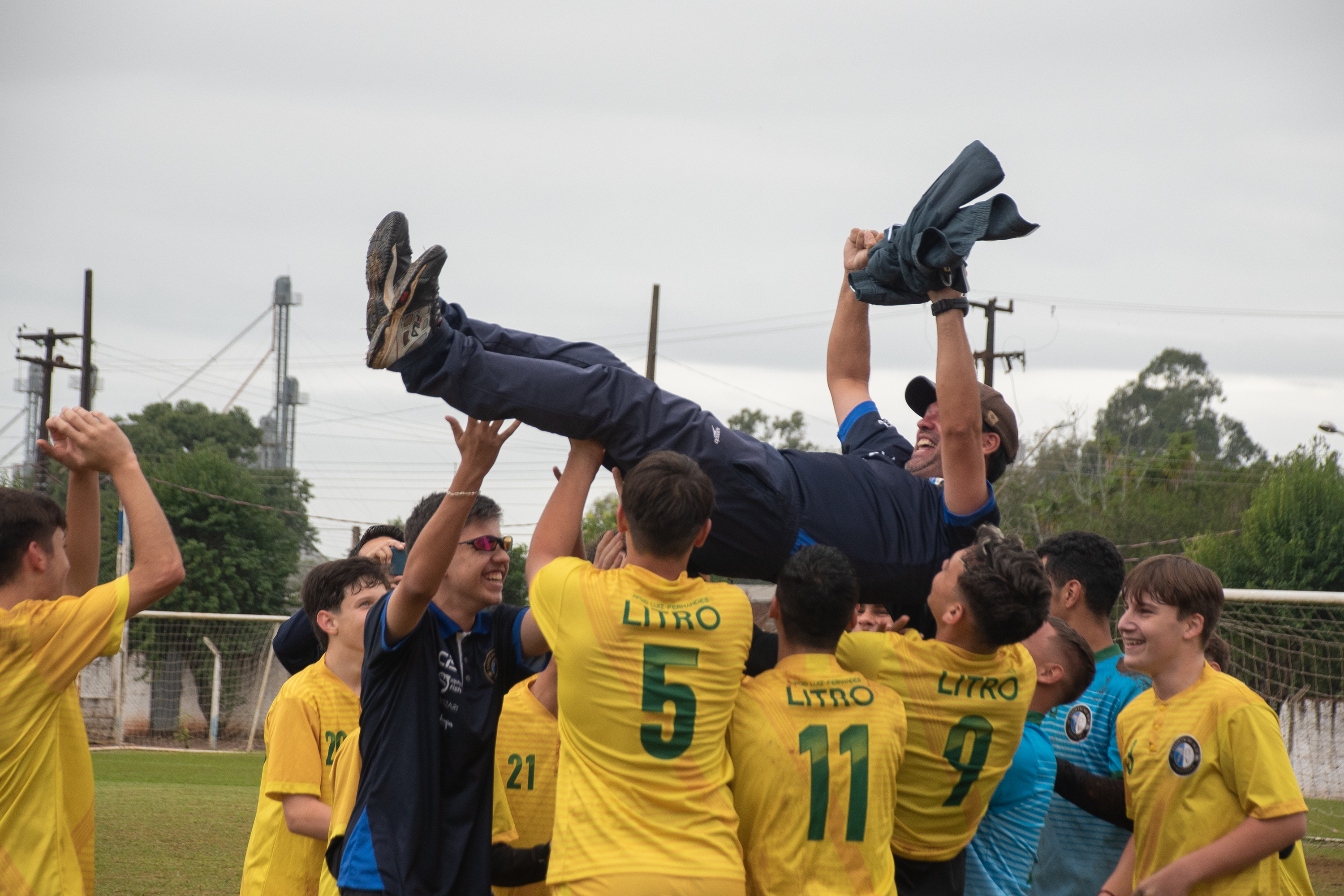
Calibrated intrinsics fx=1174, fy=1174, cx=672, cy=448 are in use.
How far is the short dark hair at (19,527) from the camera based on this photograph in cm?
379

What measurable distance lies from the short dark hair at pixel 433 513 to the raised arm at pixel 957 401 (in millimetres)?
1528

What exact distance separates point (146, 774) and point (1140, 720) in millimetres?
17057

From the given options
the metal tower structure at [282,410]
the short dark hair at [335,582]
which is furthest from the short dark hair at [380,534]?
the metal tower structure at [282,410]

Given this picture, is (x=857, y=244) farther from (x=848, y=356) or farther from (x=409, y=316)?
(x=409, y=316)

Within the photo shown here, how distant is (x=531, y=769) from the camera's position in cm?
439

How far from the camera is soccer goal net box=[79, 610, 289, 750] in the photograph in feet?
83.4

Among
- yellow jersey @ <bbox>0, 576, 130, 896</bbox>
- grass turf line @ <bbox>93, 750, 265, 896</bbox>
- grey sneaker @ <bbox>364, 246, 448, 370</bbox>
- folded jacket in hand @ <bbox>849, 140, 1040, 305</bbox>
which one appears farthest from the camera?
grass turf line @ <bbox>93, 750, 265, 896</bbox>

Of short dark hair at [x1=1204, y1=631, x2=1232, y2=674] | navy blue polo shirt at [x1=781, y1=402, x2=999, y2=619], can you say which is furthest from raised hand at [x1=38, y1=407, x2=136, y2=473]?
short dark hair at [x1=1204, y1=631, x2=1232, y2=674]

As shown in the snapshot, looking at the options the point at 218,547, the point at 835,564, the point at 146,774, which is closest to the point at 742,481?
the point at 835,564

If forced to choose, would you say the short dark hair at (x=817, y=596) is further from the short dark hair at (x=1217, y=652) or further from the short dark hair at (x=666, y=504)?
the short dark hair at (x=1217, y=652)

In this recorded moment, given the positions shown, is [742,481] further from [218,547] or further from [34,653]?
[218,547]

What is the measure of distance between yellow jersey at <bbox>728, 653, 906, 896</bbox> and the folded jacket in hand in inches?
53.5

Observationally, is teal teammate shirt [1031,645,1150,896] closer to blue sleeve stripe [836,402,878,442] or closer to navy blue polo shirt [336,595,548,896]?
blue sleeve stripe [836,402,878,442]

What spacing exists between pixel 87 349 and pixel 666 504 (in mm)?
29959
